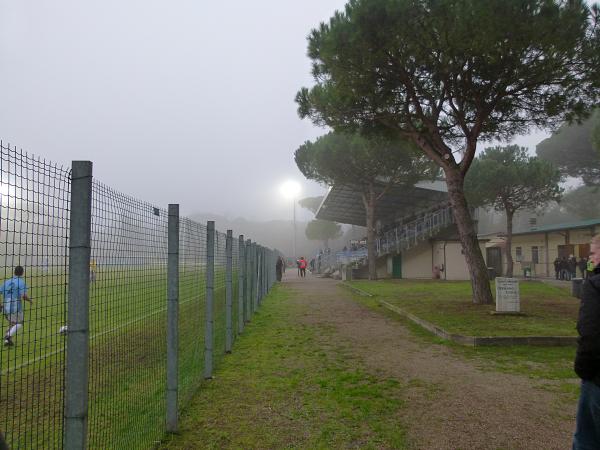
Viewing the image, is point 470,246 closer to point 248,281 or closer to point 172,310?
point 248,281

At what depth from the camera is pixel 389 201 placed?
35375 millimetres

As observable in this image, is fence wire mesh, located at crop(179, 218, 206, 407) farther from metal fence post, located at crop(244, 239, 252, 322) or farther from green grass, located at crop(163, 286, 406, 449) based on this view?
metal fence post, located at crop(244, 239, 252, 322)

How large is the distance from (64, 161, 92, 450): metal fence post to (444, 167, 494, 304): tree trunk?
1181 centimetres

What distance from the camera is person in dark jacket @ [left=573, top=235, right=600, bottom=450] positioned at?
2572 mm

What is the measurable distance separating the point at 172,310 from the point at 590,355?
3.09 m

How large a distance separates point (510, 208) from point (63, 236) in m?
32.8

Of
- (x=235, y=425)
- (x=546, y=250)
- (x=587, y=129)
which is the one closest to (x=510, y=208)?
(x=546, y=250)

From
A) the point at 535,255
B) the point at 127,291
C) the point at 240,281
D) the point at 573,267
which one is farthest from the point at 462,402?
the point at 535,255

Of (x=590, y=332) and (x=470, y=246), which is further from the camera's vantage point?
(x=470, y=246)

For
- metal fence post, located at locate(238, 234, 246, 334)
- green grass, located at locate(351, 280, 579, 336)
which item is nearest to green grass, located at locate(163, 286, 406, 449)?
metal fence post, located at locate(238, 234, 246, 334)

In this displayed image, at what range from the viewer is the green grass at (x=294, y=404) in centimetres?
403

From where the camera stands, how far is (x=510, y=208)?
31641 millimetres

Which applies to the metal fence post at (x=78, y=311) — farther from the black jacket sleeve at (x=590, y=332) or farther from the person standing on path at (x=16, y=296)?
the black jacket sleeve at (x=590, y=332)

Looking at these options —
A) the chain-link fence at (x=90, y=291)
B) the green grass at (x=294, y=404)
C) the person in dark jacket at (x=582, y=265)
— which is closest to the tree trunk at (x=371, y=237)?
the person in dark jacket at (x=582, y=265)
